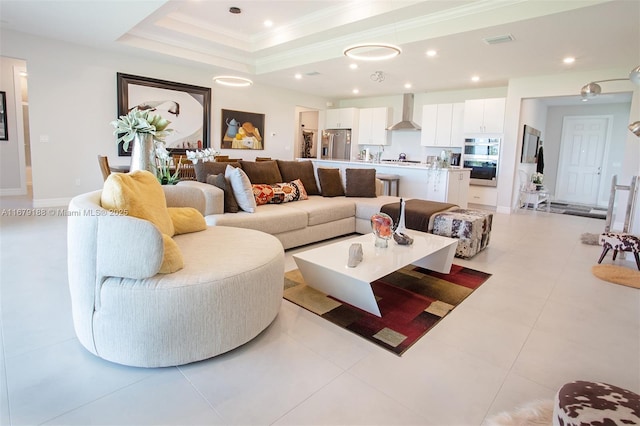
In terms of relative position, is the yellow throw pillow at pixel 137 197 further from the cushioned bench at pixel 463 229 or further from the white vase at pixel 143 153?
the cushioned bench at pixel 463 229

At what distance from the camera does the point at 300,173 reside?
4.85 m

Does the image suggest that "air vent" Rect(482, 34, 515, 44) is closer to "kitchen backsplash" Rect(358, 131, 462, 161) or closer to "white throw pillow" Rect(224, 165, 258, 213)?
"white throw pillow" Rect(224, 165, 258, 213)

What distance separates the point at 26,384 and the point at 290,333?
1.29m

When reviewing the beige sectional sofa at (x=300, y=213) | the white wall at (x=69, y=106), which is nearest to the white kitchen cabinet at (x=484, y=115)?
the beige sectional sofa at (x=300, y=213)

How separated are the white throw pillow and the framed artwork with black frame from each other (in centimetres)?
632

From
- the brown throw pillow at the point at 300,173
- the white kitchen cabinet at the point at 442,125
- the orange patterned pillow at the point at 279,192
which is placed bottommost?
the orange patterned pillow at the point at 279,192

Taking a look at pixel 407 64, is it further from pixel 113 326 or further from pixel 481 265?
pixel 113 326

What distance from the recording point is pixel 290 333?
2.18 metres

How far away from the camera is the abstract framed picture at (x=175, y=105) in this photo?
639 centimetres

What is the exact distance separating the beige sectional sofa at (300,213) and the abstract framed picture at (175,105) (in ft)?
10.9

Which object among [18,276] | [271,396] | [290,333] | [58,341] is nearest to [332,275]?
[290,333]

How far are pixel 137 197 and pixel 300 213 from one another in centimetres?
201

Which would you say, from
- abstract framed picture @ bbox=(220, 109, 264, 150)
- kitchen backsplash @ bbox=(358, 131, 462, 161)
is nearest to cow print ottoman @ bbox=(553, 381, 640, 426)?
abstract framed picture @ bbox=(220, 109, 264, 150)

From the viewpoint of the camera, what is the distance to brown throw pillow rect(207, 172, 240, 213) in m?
3.53
